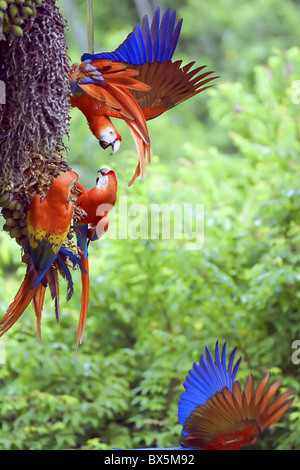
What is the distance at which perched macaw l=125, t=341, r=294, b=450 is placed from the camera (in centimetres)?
154

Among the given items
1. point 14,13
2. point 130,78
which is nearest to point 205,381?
point 130,78

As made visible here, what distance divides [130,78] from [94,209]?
0.29 metres

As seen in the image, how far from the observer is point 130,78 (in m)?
1.44

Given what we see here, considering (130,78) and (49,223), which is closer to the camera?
(49,223)

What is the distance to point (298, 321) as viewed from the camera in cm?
269

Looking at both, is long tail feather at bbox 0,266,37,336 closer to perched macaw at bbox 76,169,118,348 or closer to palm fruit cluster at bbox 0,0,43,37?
perched macaw at bbox 76,169,118,348

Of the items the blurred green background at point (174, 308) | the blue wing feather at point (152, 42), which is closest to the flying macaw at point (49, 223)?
the blue wing feather at point (152, 42)

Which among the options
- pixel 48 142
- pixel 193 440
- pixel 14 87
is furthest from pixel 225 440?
pixel 14 87

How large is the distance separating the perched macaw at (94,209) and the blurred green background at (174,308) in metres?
1.11

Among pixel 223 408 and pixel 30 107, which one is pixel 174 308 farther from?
pixel 30 107

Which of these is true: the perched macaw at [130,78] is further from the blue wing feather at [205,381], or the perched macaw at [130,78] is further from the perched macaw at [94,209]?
the blue wing feather at [205,381]

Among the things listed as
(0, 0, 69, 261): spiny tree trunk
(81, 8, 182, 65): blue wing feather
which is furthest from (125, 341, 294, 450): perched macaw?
(81, 8, 182, 65): blue wing feather

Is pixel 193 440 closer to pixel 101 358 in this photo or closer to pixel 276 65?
pixel 101 358

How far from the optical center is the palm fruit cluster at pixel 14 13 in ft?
3.88
